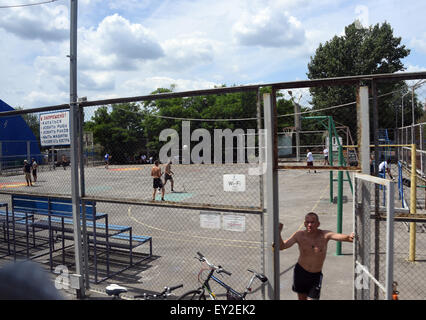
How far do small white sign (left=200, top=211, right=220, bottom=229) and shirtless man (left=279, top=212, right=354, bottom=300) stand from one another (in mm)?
796

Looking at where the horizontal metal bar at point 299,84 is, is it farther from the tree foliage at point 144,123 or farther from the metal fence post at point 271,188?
the tree foliage at point 144,123

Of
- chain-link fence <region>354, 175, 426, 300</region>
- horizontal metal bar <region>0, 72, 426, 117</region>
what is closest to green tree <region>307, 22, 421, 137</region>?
chain-link fence <region>354, 175, 426, 300</region>

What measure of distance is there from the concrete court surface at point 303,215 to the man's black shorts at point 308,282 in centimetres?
113

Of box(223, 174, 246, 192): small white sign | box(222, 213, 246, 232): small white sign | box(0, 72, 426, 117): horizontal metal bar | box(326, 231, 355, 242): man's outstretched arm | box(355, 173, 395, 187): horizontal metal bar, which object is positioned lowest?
box(326, 231, 355, 242): man's outstretched arm

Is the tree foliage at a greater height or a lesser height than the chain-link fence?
greater

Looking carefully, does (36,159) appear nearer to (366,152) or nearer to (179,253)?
(179,253)

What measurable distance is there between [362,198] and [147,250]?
5520 mm

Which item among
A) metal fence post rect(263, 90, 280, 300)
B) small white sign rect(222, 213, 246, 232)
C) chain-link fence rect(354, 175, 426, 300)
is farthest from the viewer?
small white sign rect(222, 213, 246, 232)

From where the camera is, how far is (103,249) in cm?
800

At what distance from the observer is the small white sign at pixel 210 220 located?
13.9ft

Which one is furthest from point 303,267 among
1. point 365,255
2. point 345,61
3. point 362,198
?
point 345,61

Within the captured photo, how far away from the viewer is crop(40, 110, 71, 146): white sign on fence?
5375 mm

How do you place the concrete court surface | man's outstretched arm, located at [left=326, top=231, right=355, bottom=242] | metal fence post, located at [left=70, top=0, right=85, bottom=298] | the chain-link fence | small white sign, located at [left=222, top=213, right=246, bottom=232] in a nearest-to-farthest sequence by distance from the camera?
the chain-link fence → man's outstretched arm, located at [left=326, top=231, right=355, bottom=242] → small white sign, located at [left=222, top=213, right=246, bottom=232] → metal fence post, located at [left=70, top=0, right=85, bottom=298] → the concrete court surface

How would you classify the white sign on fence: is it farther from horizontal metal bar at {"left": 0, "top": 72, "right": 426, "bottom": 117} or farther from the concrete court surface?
the concrete court surface
